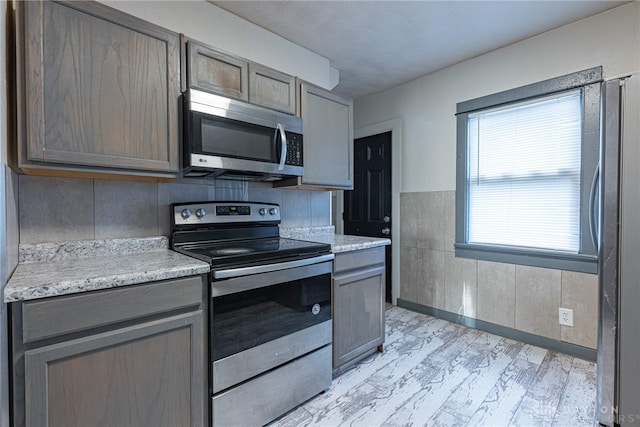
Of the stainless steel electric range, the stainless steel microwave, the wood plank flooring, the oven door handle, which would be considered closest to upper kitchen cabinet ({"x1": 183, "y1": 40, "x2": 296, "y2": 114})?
the stainless steel microwave

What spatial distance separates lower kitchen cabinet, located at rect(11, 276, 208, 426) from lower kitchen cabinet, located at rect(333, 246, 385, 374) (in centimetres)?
89

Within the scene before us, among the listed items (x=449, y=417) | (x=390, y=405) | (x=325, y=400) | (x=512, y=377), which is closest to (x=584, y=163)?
(x=512, y=377)

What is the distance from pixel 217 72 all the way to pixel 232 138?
1.35 feet

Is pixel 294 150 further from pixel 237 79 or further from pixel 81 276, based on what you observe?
pixel 81 276

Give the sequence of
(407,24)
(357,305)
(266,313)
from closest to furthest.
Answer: (266,313), (357,305), (407,24)

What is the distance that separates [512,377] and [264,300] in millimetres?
1778

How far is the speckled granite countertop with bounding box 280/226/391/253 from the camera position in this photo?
2.03m

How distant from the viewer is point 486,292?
2.75 metres

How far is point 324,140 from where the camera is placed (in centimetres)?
228

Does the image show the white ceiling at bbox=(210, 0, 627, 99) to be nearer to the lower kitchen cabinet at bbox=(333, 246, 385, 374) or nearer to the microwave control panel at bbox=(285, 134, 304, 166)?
the microwave control panel at bbox=(285, 134, 304, 166)

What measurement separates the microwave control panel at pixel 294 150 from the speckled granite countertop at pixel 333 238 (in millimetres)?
602

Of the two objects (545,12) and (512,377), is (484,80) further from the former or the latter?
(512,377)

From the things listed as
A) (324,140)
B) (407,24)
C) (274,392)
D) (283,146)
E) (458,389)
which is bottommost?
Answer: (458,389)

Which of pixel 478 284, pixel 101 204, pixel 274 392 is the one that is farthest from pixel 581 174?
pixel 101 204
